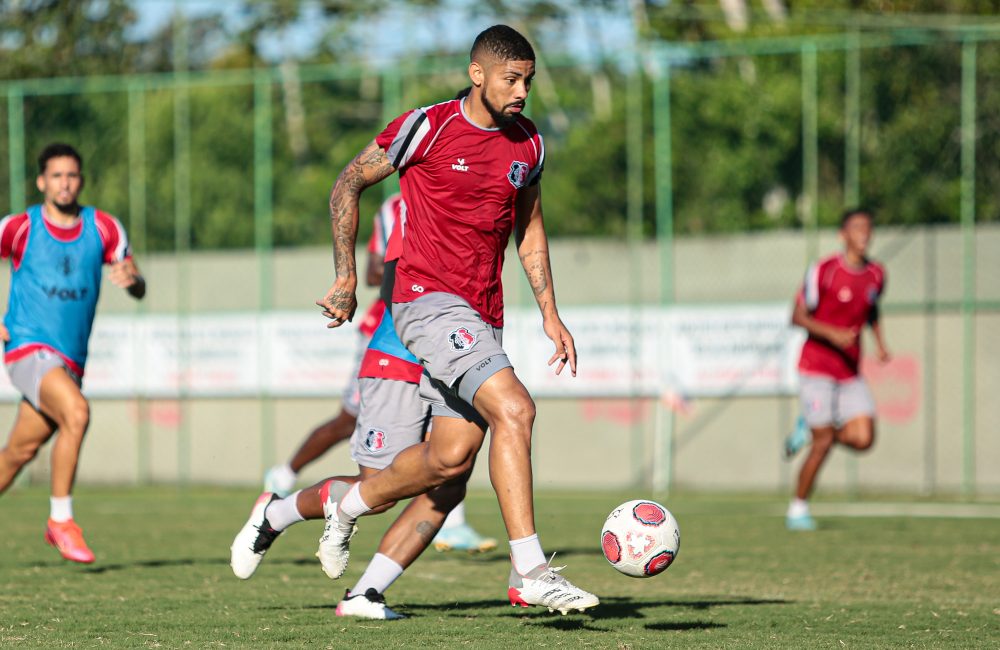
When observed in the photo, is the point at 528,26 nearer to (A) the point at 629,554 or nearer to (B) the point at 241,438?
(B) the point at 241,438

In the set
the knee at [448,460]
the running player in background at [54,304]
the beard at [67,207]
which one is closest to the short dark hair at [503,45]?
the knee at [448,460]

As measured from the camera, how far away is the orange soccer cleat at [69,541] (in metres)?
8.58

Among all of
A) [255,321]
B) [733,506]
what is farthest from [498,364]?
[255,321]

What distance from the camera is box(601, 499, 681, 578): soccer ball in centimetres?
611

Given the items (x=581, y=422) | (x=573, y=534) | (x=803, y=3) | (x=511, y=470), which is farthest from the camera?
(x=803, y=3)

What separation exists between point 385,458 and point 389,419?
16 centimetres

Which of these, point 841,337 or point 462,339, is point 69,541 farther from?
point 841,337

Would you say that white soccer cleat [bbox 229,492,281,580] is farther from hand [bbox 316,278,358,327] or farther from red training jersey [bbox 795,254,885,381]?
red training jersey [bbox 795,254,885,381]

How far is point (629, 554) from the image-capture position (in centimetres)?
612

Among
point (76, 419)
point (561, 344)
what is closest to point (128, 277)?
point (76, 419)

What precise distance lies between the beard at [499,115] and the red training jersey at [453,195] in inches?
1.4

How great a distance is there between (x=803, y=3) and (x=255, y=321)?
38.6 feet

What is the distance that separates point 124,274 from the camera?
8617 millimetres

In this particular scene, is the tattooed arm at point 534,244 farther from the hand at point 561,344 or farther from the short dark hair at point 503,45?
the short dark hair at point 503,45
